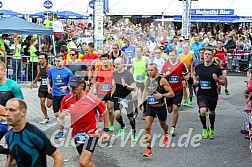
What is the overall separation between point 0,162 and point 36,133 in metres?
3.41

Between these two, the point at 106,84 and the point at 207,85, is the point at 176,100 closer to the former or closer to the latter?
the point at 207,85

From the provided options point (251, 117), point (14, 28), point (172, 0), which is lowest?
point (251, 117)

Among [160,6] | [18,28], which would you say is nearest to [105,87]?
[18,28]

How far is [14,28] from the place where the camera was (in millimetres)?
16141

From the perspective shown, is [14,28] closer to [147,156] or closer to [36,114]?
[36,114]

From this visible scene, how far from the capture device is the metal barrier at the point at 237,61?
2114 centimetres

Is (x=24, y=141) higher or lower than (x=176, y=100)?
higher

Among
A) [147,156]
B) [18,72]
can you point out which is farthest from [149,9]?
[147,156]

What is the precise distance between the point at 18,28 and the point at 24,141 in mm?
12159

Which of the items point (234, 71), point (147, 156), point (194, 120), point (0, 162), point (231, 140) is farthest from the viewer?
point (234, 71)

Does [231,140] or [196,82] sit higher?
[196,82]

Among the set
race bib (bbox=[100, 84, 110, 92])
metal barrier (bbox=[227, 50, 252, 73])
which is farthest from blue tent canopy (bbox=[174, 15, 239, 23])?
race bib (bbox=[100, 84, 110, 92])

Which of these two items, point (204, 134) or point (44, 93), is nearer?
point (204, 134)

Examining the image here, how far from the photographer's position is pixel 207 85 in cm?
946
